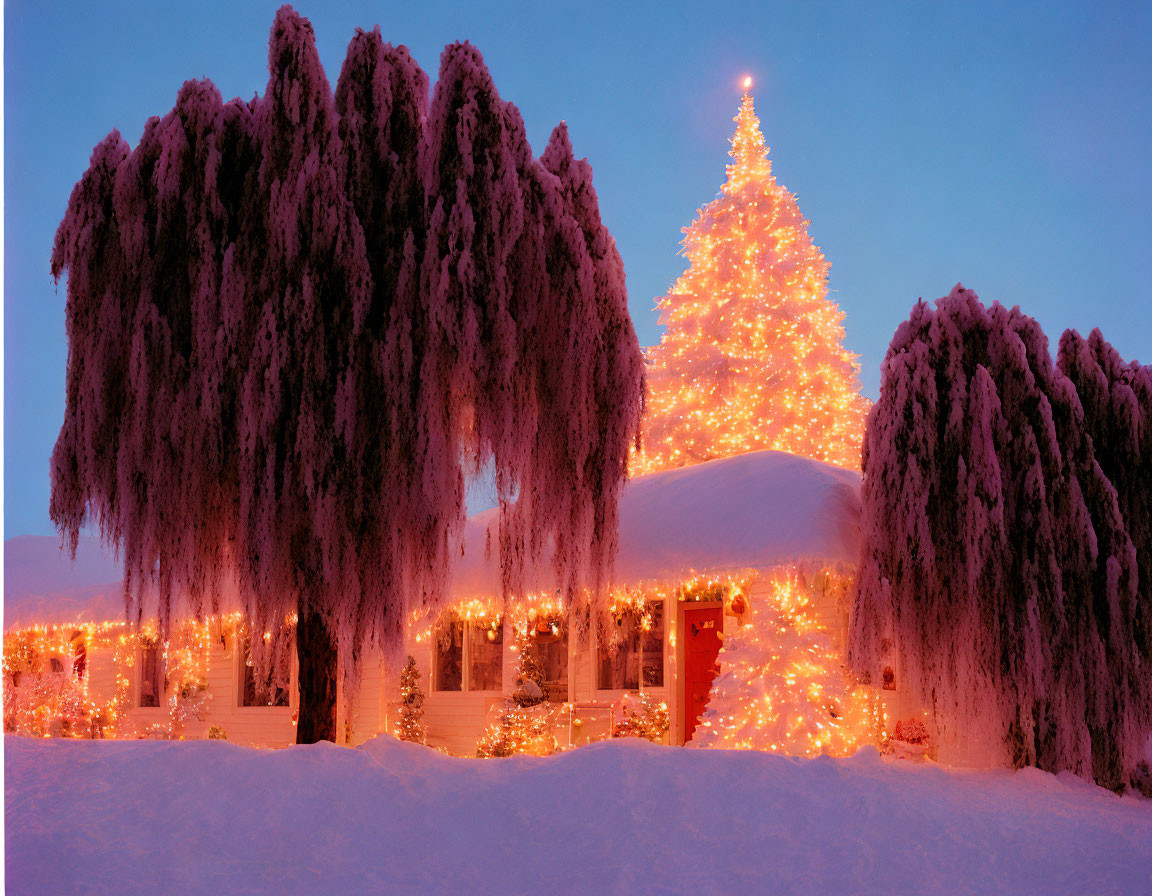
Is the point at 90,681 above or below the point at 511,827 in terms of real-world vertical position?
below

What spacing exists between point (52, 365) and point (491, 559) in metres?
6.01

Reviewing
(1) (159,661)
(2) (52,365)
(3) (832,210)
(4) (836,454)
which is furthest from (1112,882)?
(3) (832,210)

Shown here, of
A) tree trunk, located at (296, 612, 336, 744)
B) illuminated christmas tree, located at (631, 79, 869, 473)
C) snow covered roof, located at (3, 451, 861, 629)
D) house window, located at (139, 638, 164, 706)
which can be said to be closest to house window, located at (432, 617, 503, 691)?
snow covered roof, located at (3, 451, 861, 629)

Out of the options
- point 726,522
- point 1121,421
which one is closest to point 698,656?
point 726,522

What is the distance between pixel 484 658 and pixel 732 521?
547 cm

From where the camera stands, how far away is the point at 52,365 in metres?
9.29

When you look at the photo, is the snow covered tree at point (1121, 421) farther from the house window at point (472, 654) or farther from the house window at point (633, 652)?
the house window at point (472, 654)

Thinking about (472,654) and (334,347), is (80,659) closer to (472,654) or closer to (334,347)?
(472,654)

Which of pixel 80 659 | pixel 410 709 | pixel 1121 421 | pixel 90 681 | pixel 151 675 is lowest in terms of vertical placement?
pixel 410 709

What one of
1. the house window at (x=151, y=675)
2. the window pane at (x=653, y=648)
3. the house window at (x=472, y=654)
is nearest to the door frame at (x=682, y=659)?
the window pane at (x=653, y=648)

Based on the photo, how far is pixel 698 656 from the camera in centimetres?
1418

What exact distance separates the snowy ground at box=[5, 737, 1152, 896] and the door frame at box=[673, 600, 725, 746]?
656 centimetres

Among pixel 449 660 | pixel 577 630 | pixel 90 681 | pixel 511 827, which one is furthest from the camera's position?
pixel 90 681

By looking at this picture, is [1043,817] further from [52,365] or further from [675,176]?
[675,176]
